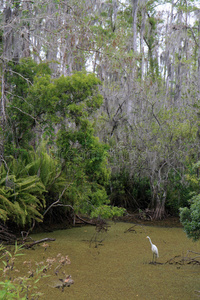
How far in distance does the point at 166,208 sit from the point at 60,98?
4239 millimetres

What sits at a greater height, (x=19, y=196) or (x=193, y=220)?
(x=193, y=220)

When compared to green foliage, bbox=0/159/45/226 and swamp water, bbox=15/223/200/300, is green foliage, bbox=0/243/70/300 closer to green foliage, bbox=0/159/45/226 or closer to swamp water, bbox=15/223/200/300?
swamp water, bbox=15/223/200/300

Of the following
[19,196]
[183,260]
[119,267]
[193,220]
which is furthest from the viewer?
[19,196]

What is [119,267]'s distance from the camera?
13.0 ft

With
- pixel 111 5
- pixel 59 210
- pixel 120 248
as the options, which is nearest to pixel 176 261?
pixel 120 248

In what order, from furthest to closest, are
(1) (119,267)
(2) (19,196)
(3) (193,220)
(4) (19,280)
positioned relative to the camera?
(2) (19,196)
(1) (119,267)
(3) (193,220)
(4) (19,280)

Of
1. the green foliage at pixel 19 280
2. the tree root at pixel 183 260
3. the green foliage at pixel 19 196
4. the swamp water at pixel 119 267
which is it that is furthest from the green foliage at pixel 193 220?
the green foliage at pixel 19 196

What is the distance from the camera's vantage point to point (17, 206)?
4.64m

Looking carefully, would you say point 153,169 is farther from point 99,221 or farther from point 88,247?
point 88,247

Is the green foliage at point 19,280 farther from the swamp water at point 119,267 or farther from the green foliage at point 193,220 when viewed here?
the green foliage at point 193,220

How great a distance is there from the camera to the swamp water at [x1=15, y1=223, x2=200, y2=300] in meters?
3.15

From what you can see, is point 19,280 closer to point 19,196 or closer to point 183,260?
point 183,260

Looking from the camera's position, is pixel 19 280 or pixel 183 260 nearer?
pixel 19 280

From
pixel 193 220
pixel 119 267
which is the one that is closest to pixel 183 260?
pixel 119 267
